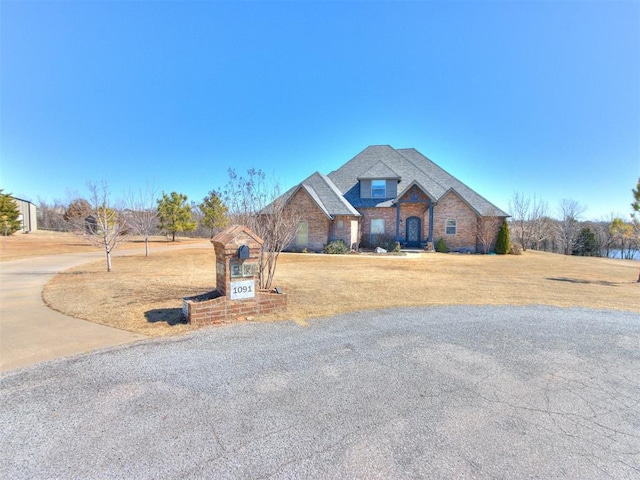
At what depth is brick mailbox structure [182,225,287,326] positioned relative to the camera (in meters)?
5.95

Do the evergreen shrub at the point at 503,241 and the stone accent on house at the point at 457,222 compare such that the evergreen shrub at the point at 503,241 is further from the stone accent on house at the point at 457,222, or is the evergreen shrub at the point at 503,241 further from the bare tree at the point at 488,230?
the stone accent on house at the point at 457,222

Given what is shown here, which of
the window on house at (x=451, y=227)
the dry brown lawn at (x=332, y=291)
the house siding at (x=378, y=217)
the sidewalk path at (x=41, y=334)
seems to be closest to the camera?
the sidewalk path at (x=41, y=334)

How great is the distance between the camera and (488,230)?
2362cm

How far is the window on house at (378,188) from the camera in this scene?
25.8 m

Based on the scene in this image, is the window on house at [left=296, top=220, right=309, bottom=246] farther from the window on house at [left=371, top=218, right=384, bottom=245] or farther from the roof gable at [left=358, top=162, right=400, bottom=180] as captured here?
the roof gable at [left=358, top=162, right=400, bottom=180]

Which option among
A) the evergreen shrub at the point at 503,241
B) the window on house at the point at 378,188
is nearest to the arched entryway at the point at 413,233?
the window on house at the point at 378,188

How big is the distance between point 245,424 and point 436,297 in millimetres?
6820

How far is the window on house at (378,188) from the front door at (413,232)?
9.88ft

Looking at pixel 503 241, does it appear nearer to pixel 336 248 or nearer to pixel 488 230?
pixel 488 230

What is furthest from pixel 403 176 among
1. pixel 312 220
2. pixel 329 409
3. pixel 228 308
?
pixel 329 409

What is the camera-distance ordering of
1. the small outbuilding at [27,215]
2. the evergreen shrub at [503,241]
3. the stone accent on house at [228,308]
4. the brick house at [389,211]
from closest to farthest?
the stone accent on house at [228,308] < the brick house at [389,211] < the evergreen shrub at [503,241] < the small outbuilding at [27,215]

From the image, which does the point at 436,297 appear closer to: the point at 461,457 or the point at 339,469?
the point at 461,457

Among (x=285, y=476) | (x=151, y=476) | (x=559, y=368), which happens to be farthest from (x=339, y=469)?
(x=559, y=368)

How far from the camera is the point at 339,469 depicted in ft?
7.90
